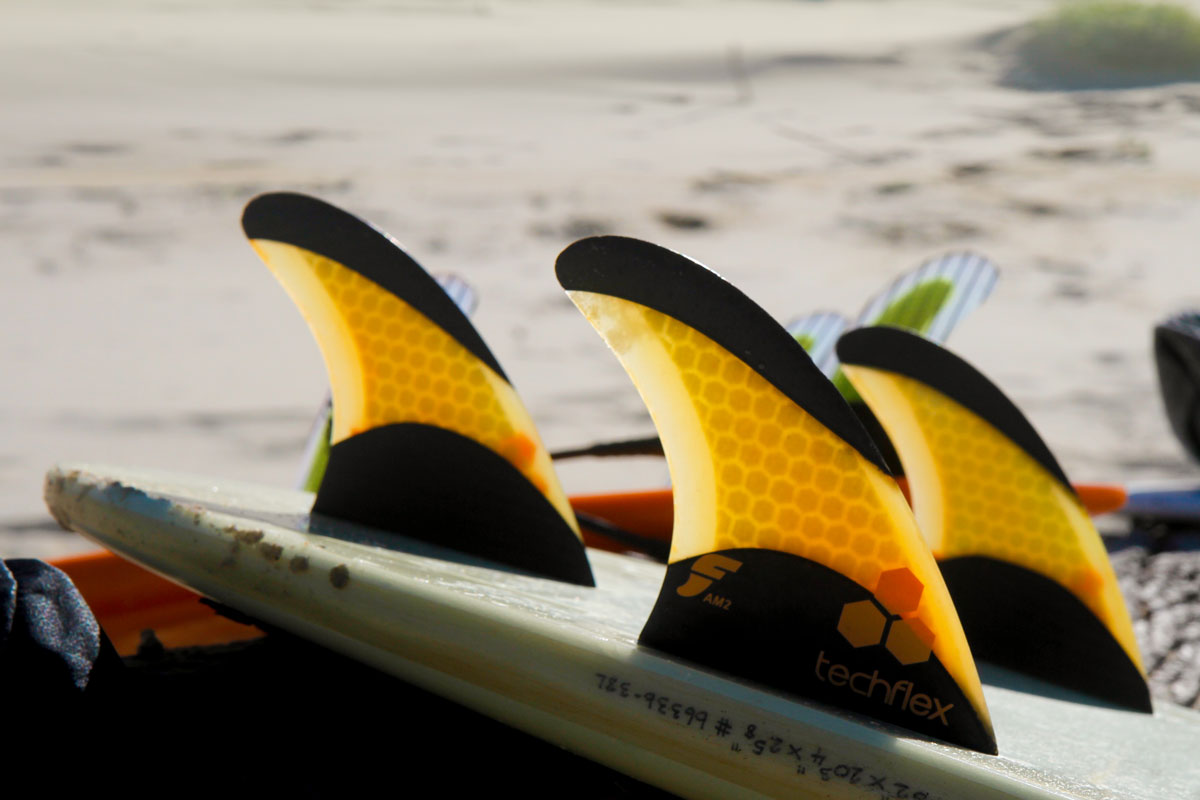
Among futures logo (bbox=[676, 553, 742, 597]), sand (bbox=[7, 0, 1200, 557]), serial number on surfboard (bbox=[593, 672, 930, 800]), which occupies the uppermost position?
futures logo (bbox=[676, 553, 742, 597])

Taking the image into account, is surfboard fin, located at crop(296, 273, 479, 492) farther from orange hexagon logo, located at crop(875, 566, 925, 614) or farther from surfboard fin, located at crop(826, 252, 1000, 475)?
orange hexagon logo, located at crop(875, 566, 925, 614)

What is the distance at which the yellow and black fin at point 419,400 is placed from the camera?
35.2 inches

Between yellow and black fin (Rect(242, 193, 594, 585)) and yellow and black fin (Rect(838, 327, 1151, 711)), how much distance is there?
11.6 inches

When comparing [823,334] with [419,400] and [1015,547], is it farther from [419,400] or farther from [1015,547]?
[419,400]

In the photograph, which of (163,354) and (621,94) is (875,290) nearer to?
(163,354)

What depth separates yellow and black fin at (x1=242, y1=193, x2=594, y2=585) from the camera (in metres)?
0.89

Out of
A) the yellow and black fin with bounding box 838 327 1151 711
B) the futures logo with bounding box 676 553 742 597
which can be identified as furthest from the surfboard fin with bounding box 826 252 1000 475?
the futures logo with bounding box 676 553 742 597

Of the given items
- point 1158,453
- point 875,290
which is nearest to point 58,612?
point 1158,453

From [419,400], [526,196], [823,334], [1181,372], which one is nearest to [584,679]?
[419,400]

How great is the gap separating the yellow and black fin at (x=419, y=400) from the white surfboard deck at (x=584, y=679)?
38 millimetres

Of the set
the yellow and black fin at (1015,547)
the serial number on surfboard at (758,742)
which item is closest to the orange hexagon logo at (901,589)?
the serial number on surfboard at (758,742)

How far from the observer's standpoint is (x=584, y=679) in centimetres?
67

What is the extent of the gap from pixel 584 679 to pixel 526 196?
3.71 m

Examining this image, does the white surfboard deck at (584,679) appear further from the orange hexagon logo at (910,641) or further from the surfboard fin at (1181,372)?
the surfboard fin at (1181,372)
